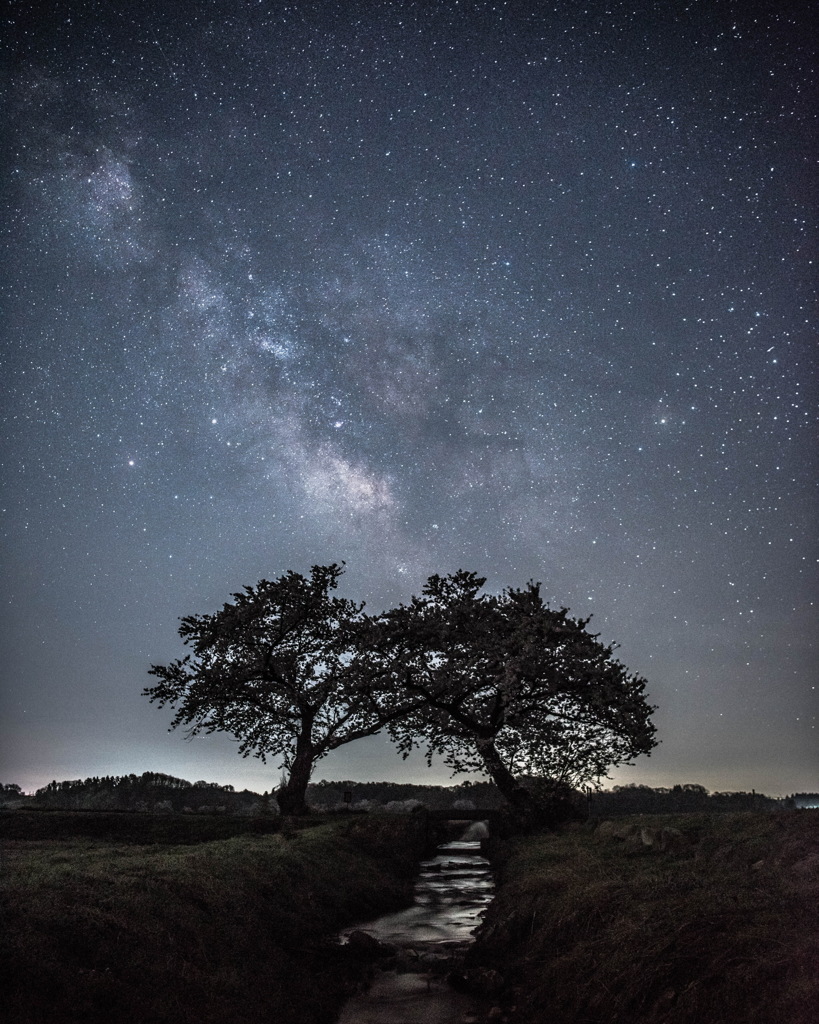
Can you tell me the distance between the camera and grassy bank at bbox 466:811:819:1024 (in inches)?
269

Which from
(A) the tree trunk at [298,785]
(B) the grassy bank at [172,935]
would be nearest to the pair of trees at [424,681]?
(A) the tree trunk at [298,785]

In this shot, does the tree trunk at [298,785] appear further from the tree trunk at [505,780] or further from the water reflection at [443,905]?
the tree trunk at [505,780]

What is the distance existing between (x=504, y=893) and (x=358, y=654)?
14410mm

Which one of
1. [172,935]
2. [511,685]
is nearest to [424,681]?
[511,685]

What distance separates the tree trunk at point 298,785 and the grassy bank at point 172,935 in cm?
1365

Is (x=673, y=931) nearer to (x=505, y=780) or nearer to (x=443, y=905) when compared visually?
(x=443, y=905)

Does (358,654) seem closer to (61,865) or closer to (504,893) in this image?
(504,893)

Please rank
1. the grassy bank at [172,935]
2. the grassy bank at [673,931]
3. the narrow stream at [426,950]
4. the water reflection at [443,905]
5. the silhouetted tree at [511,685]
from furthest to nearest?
the silhouetted tree at [511,685] → the water reflection at [443,905] → the narrow stream at [426,950] → the grassy bank at [172,935] → the grassy bank at [673,931]

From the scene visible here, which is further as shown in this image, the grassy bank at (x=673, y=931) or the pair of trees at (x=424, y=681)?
the pair of trees at (x=424, y=681)

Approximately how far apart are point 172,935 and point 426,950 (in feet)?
18.6

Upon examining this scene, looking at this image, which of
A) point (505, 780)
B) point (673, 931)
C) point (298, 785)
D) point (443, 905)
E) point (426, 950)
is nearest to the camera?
point (673, 931)

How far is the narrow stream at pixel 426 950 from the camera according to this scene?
9.56 metres

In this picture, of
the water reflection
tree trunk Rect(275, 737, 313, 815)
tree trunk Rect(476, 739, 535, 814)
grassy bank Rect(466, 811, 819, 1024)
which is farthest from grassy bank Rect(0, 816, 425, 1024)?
tree trunk Rect(275, 737, 313, 815)

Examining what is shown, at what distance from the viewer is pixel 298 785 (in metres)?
30.0
